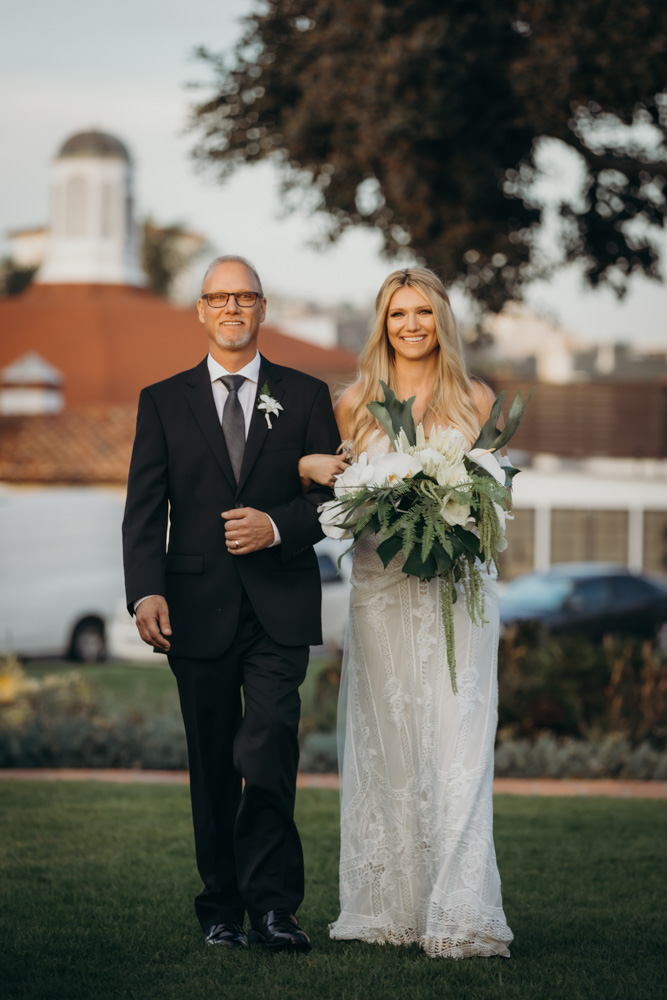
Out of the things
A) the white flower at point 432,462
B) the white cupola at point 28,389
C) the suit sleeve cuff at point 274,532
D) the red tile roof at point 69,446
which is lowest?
the suit sleeve cuff at point 274,532

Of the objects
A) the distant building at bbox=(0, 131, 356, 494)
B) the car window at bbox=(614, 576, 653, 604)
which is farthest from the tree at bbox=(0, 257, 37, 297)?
the car window at bbox=(614, 576, 653, 604)

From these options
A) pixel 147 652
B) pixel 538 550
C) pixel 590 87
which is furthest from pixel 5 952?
pixel 538 550

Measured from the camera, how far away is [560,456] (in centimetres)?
3034

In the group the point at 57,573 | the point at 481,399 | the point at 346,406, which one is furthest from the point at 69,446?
the point at 481,399

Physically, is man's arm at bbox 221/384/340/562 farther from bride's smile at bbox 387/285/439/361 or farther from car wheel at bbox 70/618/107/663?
car wheel at bbox 70/618/107/663

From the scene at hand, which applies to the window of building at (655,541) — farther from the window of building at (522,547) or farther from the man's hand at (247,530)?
the man's hand at (247,530)

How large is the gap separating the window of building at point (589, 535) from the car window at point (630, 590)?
9318 mm

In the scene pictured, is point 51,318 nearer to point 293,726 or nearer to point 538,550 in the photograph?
point 538,550

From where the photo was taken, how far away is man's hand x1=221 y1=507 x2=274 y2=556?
14.4 feet

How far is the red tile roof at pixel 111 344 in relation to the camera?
3158cm

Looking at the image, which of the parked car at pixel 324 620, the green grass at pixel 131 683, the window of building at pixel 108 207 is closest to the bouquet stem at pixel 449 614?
the green grass at pixel 131 683

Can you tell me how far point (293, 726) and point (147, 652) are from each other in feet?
44.3

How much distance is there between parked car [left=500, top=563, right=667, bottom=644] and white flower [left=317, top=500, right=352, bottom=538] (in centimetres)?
1374

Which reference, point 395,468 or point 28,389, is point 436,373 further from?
point 28,389
